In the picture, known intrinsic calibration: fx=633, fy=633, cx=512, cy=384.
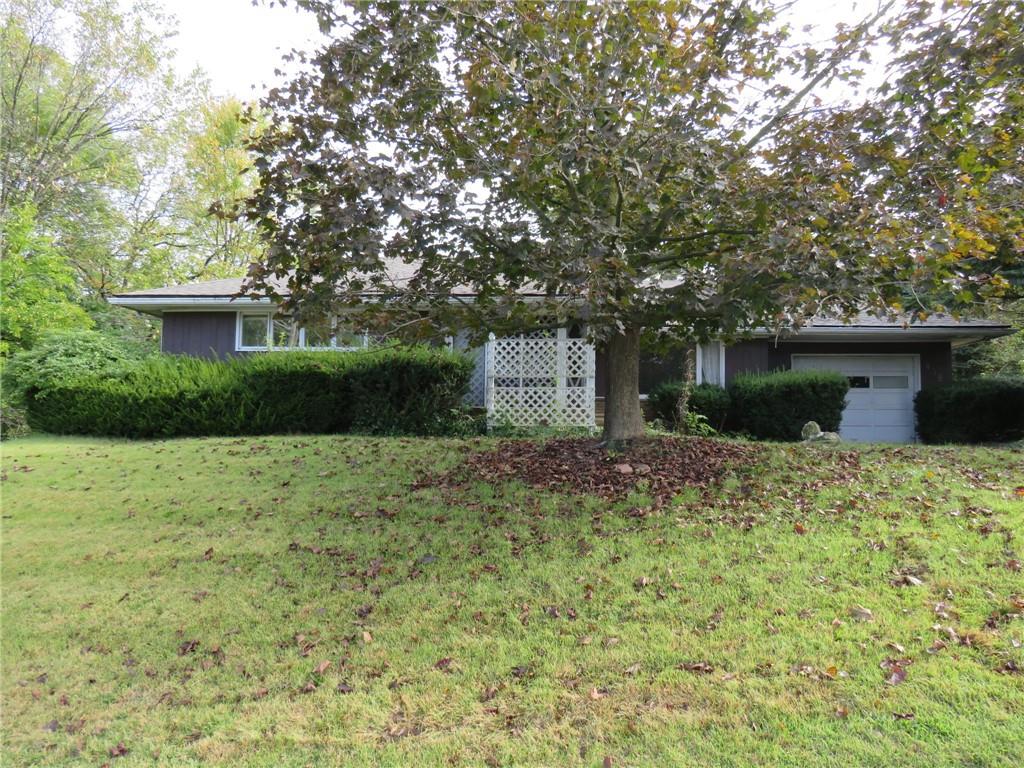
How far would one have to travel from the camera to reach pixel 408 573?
4918mm

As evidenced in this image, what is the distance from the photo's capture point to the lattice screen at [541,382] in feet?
37.9

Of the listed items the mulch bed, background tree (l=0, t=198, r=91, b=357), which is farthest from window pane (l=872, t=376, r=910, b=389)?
background tree (l=0, t=198, r=91, b=357)

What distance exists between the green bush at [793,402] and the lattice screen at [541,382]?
11.2ft

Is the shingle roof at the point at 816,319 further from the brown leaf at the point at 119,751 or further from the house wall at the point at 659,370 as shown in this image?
the brown leaf at the point at 119,751

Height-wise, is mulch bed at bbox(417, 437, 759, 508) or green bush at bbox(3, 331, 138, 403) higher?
green bush at bbox(3, 331, 138, 403)

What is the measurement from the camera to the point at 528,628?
12.9ft

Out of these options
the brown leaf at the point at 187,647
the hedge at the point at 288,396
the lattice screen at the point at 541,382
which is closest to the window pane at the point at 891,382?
the lattice screen at the point at 541,382

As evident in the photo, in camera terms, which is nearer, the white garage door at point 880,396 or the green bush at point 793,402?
the green bush at point 793,402

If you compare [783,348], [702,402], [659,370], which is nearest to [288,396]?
[702,402]

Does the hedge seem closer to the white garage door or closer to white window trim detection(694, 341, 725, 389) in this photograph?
white window trim detection(694, 341, 725, 389)

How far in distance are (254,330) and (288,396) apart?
3978 millimetres

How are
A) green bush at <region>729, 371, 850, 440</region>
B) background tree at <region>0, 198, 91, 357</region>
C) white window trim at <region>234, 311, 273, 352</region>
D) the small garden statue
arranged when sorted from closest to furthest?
the small garden statue → green bush at <region>729, 371, 850, 440</region> → background tree at <region>0, 198, 91, 357</region> → white window trim at <region>234, 311, 273, 352</region>

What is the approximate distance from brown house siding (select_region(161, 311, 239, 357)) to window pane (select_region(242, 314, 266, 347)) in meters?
0.28

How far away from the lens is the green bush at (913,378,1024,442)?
Answer: 1194cm
